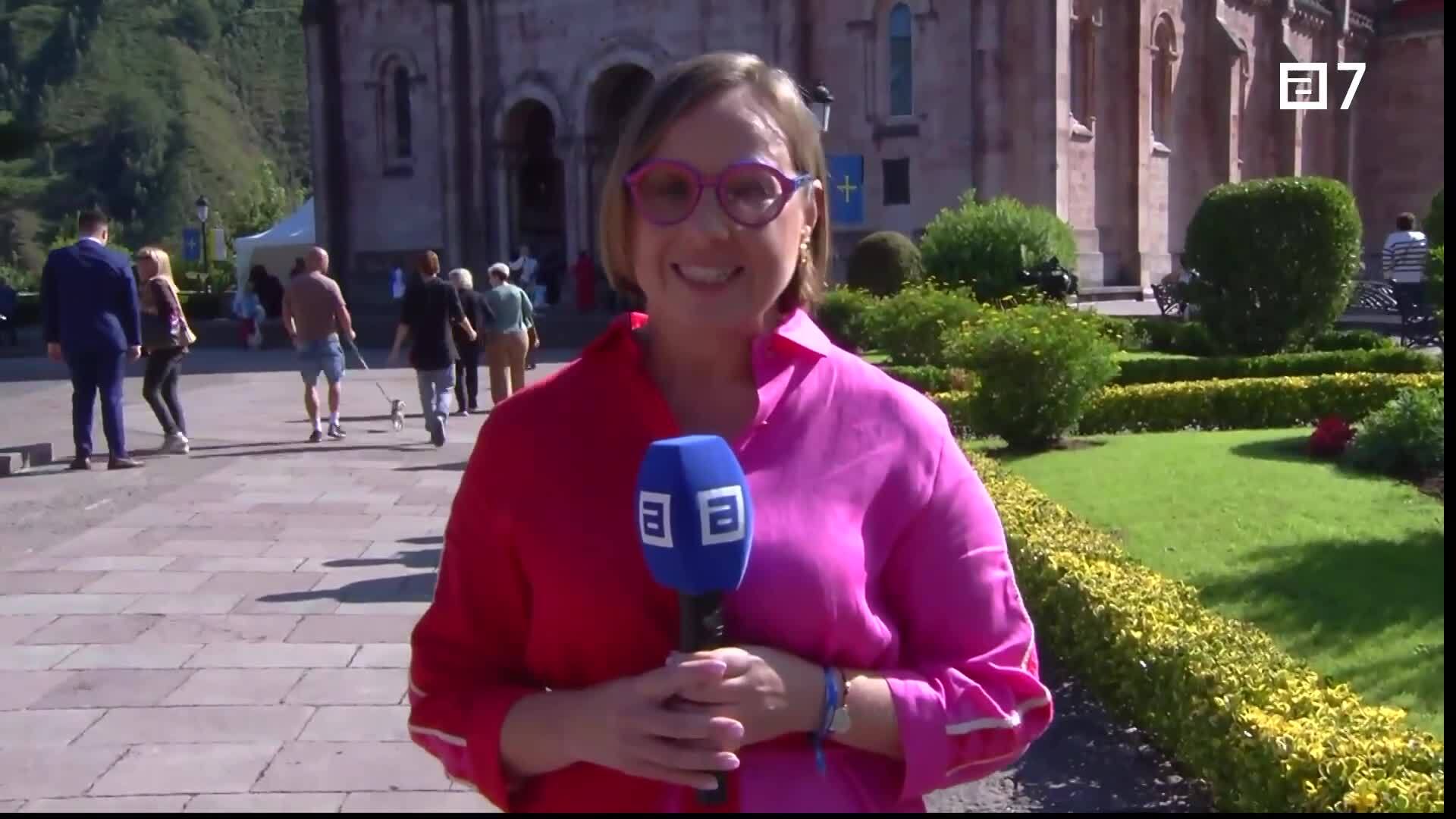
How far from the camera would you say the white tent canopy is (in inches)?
1307

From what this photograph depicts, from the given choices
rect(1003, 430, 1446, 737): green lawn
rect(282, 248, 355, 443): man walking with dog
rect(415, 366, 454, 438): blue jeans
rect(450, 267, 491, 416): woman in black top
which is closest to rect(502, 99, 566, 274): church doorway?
rect(450, 267, 491, 416): woman in black top

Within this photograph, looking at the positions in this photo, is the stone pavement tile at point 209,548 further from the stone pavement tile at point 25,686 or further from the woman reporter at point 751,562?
the woman reporter at point 751,562

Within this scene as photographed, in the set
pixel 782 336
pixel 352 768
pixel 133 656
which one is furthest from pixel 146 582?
pixel 782 336

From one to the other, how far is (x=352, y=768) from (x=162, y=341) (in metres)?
8.89

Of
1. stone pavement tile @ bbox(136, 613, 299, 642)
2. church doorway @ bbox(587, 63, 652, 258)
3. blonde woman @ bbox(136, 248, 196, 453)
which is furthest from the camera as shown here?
church doorway @ bbox(587, 63, 652, 258)

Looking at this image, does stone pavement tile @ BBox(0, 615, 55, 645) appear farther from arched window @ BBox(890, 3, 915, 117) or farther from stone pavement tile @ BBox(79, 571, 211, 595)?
arched window @ BBox(890, 3, 915, 117)

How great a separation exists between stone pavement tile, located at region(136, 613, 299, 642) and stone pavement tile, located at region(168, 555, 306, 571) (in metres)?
1.12

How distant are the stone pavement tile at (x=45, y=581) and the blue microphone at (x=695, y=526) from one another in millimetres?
6621

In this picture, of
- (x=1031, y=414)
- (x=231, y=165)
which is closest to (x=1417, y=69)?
(x=1031, y=414)

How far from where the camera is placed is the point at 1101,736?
5238 mm

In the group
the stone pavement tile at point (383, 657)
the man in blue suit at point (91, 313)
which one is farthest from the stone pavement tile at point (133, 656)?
the man in blue suit at point (91, 313)

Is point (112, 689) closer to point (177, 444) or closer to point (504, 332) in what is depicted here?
point (177, 444)

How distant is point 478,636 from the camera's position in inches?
76.4

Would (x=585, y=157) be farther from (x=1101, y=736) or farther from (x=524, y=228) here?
(x=1101, y=736)
